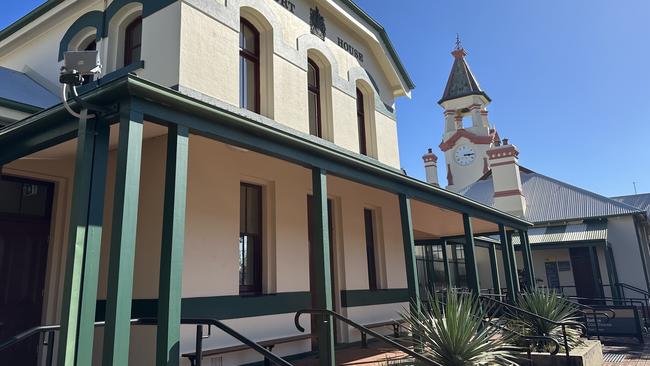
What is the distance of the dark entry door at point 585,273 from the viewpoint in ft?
71.8

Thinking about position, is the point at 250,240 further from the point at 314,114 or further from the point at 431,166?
the point at 431,166

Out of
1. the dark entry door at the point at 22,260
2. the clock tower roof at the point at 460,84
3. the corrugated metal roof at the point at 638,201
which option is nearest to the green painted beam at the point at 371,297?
the dark entry door at the point at 22,260

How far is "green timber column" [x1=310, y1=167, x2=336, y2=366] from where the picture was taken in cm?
625

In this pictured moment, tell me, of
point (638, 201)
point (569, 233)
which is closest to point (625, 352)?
point (569, 233)

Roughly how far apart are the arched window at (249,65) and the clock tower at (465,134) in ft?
102

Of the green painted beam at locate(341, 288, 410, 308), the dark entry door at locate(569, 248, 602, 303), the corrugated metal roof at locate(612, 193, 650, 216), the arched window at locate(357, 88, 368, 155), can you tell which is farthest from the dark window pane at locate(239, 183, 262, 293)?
the corrugated metal roof at locate(612, 193, 650, 216)

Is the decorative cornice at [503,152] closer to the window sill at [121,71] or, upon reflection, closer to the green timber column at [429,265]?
the green timber column at [429,265]

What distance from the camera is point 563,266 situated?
922 inches

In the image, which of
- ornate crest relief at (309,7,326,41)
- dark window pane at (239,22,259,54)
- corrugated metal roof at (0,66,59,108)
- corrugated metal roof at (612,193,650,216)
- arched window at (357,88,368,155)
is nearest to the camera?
corrugated metal roof at (0,66,59,108)

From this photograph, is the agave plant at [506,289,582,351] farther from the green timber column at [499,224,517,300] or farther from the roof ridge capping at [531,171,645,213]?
the roof ridge capping at [531,171,645,213]

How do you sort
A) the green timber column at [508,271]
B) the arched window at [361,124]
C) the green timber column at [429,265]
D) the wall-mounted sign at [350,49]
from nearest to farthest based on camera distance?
the wall-mounted sign at [350,49] → the arched window at [361,124] → the green timber column at [508,271] → the green timber column at [429,265]

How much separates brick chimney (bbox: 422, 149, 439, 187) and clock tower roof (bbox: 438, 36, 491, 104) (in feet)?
19.6

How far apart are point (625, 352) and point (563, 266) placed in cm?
1156

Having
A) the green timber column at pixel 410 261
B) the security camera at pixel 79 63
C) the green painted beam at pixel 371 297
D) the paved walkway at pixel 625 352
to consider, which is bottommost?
the paved walkway at pixel 625 352
